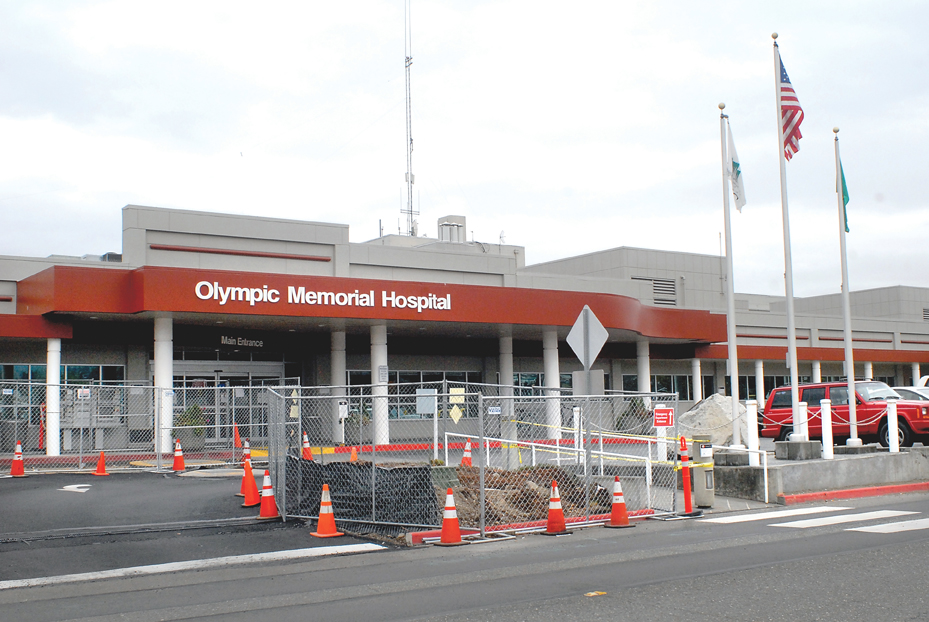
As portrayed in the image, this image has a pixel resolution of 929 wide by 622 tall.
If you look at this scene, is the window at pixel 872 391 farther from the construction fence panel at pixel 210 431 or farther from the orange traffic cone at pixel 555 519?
the construction fence panel at pixel 210 431

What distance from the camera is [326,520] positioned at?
1236 cm

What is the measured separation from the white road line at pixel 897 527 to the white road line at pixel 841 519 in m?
0.67

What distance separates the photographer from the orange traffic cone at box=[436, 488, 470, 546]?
37.8ft

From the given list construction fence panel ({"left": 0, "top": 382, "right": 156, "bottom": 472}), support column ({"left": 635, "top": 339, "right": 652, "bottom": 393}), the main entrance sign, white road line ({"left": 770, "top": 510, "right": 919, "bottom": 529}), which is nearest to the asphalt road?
white road line ({"left": 770, "top": 510, "right": 919, "bottom": 529})

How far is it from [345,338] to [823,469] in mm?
20943

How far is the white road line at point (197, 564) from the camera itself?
9648 millimetres

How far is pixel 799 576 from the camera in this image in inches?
→ 338

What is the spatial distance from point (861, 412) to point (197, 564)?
17362mm

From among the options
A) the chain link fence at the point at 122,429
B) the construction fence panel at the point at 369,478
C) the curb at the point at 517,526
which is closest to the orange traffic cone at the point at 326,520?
the construction fence panel at the point at 369,478

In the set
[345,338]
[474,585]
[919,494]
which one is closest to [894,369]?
[345,338]

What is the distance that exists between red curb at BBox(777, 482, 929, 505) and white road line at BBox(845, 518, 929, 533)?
3568 millimetres

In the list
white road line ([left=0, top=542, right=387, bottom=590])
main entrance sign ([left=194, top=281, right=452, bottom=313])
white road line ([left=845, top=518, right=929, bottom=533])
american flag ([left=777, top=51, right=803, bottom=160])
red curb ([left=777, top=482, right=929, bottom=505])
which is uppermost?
american flag ([left=777, top=51, right=803, bottom=160])

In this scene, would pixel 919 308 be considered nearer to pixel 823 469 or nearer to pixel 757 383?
pixel 757 383

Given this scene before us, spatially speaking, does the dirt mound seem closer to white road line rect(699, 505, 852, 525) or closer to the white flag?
white road line rect(699, 505, 852, 525)
